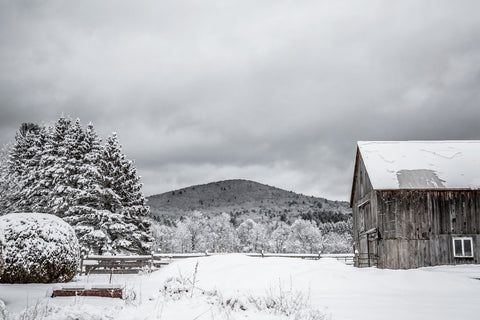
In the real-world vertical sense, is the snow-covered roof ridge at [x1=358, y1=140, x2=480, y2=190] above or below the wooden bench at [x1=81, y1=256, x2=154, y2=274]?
above

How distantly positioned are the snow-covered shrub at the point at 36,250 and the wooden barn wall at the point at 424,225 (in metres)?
18.5

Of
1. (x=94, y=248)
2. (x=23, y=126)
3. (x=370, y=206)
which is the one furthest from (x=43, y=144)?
(x=370, y=206)

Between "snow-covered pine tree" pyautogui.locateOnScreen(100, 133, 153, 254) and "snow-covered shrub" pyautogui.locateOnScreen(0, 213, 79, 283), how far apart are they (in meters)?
17.2

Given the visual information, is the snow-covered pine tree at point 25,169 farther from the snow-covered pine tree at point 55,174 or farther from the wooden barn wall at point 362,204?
the wooden barn wall at point 362,204

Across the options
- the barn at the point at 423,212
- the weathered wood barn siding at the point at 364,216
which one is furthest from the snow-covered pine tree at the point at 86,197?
the barn at the point at 423,212

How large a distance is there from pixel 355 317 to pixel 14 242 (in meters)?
11.2

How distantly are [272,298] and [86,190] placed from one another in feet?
86.5

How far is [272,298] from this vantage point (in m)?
8.66

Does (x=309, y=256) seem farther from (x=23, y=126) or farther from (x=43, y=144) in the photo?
(x=23, y=126)

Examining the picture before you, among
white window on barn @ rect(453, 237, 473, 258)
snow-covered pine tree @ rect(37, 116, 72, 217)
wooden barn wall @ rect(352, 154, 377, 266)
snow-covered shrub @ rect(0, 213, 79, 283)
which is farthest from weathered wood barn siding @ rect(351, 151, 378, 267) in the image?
snow-covered pine tree @ rect(37, 116, 72, 217)

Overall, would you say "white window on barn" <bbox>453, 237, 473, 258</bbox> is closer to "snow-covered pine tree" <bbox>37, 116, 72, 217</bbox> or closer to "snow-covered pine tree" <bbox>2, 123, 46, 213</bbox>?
"snow-covered pine tree" <bbox>37, 116, 72, 217</bbox>

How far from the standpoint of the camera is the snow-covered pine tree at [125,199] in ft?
107

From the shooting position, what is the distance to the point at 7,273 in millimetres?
13594

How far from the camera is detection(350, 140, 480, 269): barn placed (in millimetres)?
25703
